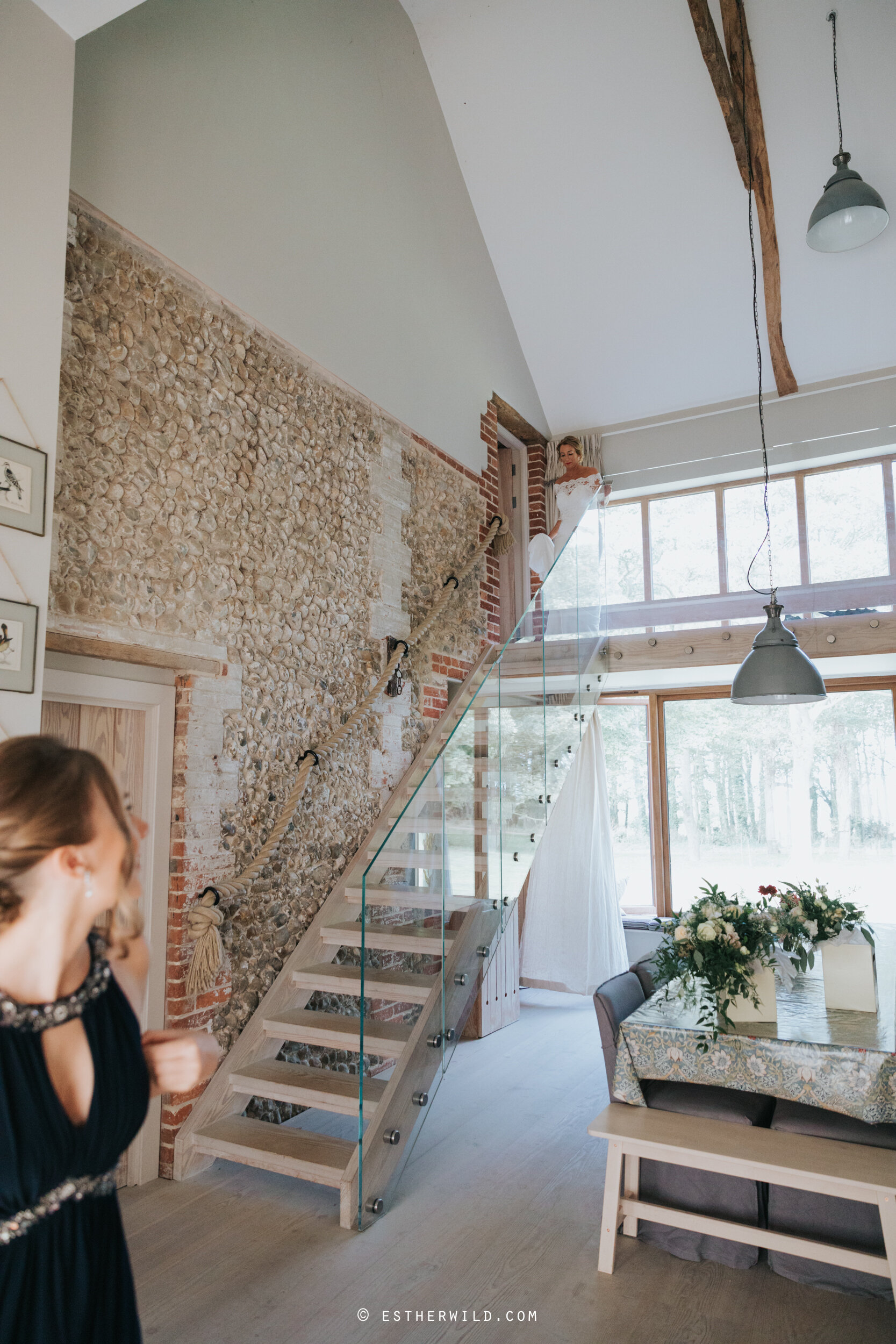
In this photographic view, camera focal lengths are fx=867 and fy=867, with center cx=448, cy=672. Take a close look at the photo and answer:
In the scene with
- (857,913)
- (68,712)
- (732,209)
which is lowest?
(857,913)

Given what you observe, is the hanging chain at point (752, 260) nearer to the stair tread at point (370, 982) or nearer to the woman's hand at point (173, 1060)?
the stair tread at point (370, 982)

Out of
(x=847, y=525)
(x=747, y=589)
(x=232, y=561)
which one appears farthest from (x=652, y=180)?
(x=232, y=561)

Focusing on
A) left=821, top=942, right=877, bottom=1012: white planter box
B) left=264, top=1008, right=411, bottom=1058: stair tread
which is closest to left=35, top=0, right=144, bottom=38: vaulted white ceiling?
left=264, top=1008, right=411, bottom=1058: stair tread

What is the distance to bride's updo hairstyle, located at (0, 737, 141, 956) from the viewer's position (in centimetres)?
90

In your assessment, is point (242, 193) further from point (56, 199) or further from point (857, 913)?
point (857, 913)

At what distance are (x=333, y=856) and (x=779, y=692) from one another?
233 centimetres

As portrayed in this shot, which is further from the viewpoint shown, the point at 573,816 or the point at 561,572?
the point at 573,816

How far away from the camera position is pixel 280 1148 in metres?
3.28

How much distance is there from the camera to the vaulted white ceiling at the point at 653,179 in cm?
522

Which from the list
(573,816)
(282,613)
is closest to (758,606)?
(573,816)

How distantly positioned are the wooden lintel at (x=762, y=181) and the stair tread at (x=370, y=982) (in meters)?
5.23

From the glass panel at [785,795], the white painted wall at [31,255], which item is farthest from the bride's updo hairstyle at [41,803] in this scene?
the glass panel at [785,795]

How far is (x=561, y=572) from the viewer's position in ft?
18.7

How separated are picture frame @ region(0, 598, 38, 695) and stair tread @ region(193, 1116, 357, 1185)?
6.39 ft
